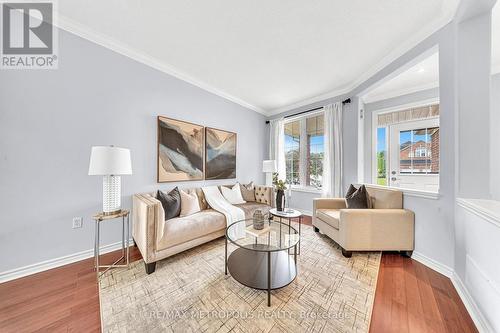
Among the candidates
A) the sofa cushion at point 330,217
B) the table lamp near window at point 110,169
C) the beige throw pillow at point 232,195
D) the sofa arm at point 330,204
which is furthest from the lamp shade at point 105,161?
the sofa arm at point 330,204

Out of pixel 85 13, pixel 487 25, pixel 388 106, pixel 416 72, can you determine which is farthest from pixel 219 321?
pixel 388 106

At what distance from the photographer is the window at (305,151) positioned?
4.05m

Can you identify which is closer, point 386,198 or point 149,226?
point 149,226

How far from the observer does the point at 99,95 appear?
7.13ft

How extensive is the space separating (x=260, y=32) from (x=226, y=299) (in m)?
2.86

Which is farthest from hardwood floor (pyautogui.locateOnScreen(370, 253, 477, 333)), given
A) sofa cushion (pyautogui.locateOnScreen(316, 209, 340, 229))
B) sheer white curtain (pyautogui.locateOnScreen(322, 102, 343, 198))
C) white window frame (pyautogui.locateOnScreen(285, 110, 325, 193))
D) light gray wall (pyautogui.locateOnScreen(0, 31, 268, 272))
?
light gray wall (pyautogui.locateOnScreen(0, 31, 268, 272))

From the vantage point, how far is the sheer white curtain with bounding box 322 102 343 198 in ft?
11.3

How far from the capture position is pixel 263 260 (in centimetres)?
189

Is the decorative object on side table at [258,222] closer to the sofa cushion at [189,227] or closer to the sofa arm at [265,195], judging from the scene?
the sofa cushion at [189,227]

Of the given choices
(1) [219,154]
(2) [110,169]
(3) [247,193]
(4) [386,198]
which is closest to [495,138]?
(4) [386,198]

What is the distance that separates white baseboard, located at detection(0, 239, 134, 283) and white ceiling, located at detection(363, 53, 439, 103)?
15.9ft

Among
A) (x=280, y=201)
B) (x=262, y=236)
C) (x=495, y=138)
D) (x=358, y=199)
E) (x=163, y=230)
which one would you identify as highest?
(x=495, y=138)

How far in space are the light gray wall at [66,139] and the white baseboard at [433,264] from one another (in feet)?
12.2

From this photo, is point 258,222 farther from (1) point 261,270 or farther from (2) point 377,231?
(2) point 377,231
